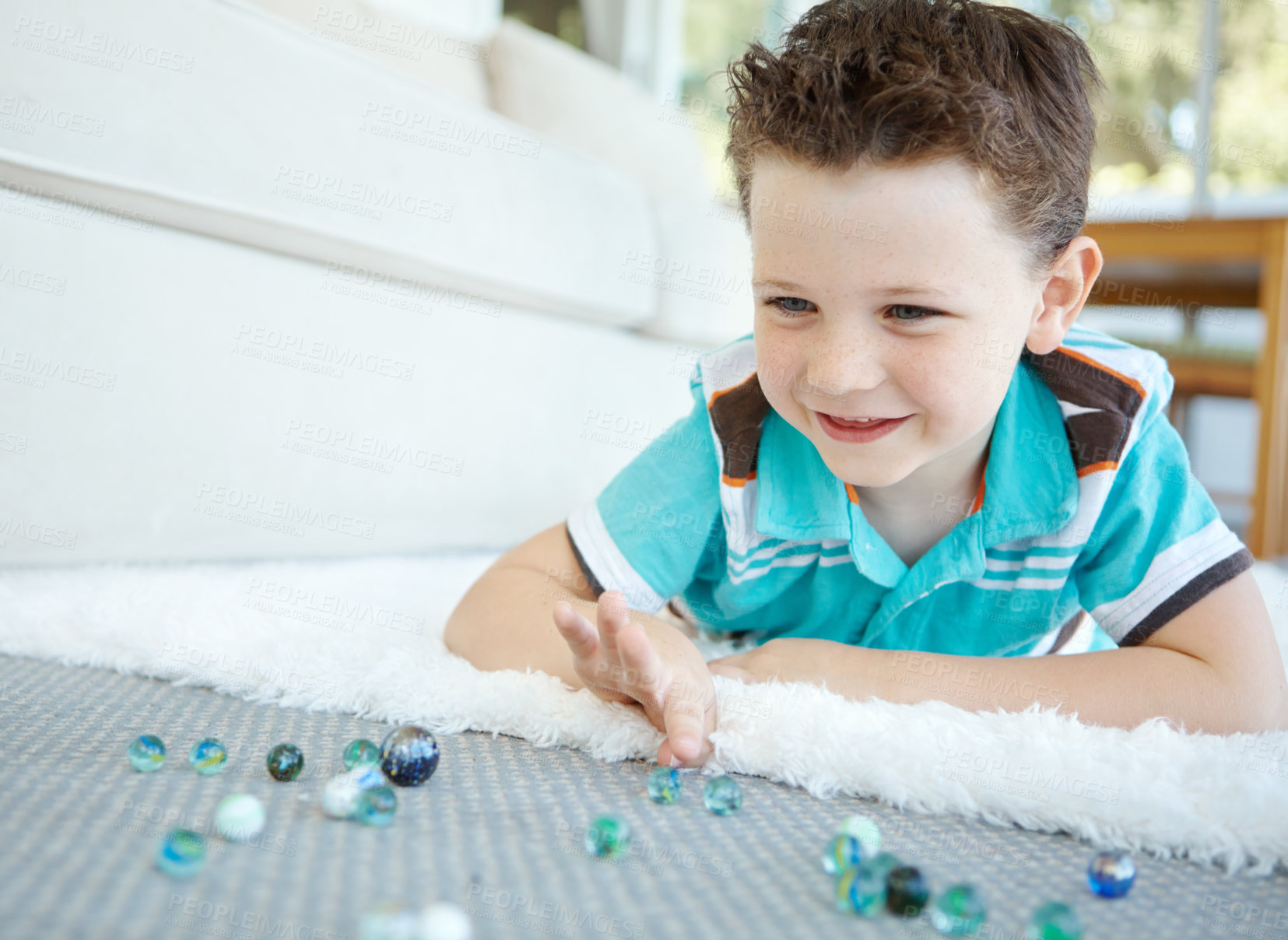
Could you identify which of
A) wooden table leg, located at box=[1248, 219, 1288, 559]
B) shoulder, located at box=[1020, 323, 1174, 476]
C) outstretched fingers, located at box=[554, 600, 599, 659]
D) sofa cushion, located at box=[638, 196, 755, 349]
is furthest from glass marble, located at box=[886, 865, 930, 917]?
wooden table leg, located at box=[1248, 219, 1288, 559]

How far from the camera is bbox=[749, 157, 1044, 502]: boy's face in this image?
0.67 meters

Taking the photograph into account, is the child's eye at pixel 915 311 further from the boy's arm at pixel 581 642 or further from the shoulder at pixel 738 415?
the boy's arm at pixel 581 642

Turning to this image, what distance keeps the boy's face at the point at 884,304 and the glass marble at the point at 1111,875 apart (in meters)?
0.33

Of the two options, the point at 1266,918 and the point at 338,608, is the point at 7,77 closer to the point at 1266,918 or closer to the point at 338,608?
the point at 338,608

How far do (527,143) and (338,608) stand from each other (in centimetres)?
76

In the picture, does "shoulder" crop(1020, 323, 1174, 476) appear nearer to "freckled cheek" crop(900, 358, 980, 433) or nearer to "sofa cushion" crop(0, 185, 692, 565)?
"freckled cheek" crop(900, 358, 980, 433)

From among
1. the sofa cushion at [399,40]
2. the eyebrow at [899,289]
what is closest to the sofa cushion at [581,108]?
the sofa cushion at [399,40]

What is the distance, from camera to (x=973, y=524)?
823mm

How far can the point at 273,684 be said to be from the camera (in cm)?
75

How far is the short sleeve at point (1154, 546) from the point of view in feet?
2.56

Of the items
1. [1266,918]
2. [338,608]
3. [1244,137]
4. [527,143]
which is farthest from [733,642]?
[1244,137]

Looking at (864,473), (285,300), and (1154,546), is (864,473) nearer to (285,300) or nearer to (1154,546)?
(1154,546)

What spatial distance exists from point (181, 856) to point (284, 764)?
0.45ft

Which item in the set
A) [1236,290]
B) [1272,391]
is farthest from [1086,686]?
[1236,290]
